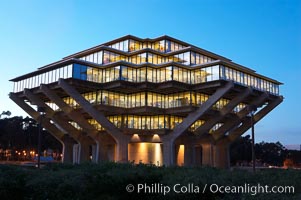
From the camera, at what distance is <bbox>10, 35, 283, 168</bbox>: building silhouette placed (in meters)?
52.5

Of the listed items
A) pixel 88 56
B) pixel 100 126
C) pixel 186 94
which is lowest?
pixel 100 126

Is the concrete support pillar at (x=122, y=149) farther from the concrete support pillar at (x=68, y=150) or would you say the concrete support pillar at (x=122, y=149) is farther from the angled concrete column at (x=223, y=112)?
the concrete support pillar at (x=68, y=150)

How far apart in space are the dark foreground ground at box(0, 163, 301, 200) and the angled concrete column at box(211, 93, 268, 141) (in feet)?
150

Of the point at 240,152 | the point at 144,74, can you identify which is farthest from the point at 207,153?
the point at 240,152

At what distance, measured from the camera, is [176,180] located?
43.2ft

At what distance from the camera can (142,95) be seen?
55.9 meters

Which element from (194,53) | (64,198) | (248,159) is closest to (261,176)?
(64,198)

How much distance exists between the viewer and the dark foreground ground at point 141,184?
39.4ft

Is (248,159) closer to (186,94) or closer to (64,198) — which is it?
(186,94)

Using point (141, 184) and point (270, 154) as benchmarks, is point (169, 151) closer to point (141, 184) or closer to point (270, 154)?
point (141, 184)

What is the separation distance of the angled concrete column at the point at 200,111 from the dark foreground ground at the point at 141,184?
3620cm

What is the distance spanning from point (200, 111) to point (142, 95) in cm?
922

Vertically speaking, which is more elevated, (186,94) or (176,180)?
(186,94)

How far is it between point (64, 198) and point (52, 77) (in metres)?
41.5
